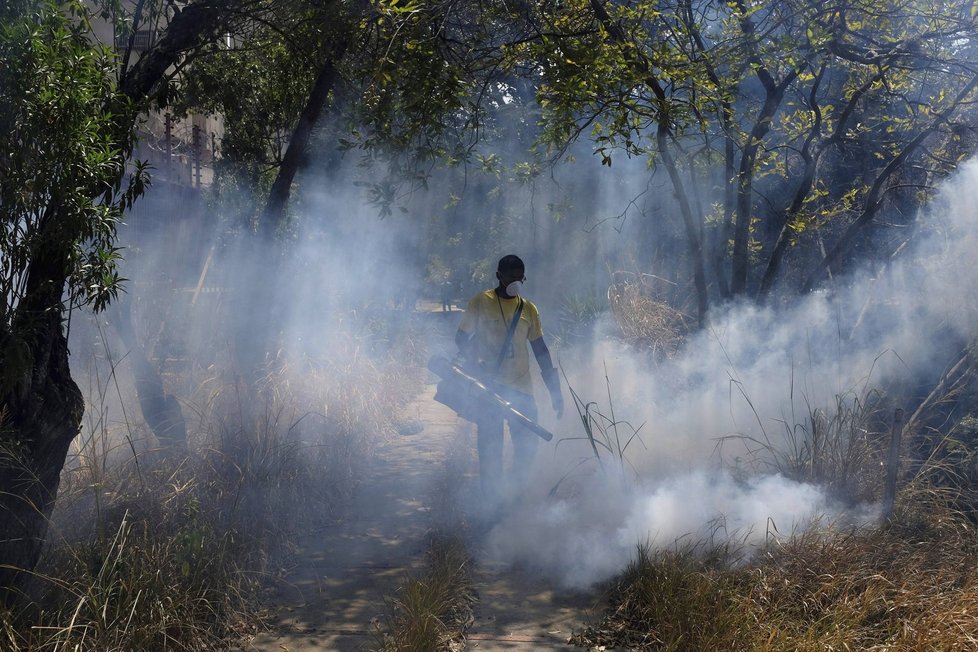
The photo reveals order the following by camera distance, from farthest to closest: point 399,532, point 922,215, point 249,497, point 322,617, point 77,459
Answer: point 922,215
point 399,532
point 249,497
point 77,459
point 322,617

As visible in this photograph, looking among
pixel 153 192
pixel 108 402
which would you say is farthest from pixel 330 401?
pixel 153 192

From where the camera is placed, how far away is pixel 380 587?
4875 millimetres

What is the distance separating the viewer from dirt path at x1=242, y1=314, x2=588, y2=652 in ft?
14.0

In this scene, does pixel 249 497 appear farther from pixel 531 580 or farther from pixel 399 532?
pixel 531 580

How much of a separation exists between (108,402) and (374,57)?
3261 millimetres

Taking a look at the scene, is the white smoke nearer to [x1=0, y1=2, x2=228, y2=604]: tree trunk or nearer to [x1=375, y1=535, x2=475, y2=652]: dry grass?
[x1=375, y1=535, x2=475, y2=652]: dry grass

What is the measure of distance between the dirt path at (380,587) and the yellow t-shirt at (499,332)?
1089 mm

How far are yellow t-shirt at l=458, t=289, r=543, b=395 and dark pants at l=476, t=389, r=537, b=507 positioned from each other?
0.11m

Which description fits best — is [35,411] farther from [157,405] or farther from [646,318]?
[646,318]

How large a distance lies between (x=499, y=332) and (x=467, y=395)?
485 mm

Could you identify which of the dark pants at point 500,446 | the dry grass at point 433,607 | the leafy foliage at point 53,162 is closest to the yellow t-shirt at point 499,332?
the dark pants at point 500,446

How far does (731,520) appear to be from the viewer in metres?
5.22

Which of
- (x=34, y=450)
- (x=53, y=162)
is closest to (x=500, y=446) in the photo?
(x=34, y=450)

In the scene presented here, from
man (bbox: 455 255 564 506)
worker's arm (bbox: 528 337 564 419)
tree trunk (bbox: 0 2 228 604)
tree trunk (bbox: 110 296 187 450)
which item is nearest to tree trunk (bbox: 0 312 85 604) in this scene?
tree trunk (bbox: 0 2 228 604)
